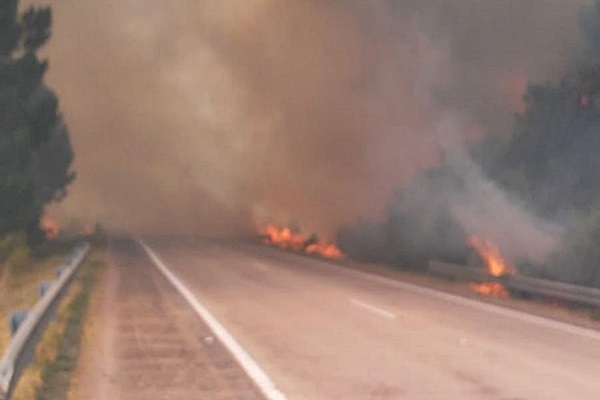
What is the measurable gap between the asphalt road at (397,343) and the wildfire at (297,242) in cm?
1660

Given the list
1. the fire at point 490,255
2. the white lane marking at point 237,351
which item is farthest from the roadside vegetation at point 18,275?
the fire at point 490,255

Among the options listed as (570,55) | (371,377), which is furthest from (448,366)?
(570,55)

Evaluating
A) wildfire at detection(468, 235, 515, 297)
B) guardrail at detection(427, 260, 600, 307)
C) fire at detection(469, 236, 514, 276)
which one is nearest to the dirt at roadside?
guardrail at detection(427, 260, 600, 307)

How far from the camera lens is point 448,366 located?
9492 mm

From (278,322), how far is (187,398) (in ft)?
19.3

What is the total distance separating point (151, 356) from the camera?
10.2 meters

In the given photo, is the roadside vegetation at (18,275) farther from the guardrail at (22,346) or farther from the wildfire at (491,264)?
the wildfire at (491,264)

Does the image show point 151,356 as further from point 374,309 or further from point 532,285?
point 532,285

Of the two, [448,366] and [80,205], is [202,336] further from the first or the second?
[80,205]

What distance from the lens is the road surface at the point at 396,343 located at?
833 cm

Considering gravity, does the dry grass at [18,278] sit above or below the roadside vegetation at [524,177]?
below

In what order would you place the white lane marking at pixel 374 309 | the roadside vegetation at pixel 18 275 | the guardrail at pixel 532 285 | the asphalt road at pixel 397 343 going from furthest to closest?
the roadside vegetation at pixel 18 275 < the guardrail at pixel 532 285 < the white lane marking at pixel 374 309 < the asphalt road at pixel 397 343

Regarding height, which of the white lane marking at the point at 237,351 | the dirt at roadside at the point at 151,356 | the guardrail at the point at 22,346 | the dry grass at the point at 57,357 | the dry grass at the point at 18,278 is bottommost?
the dry grass at the point at 18,278

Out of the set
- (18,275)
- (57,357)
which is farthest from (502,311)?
(18,275)
